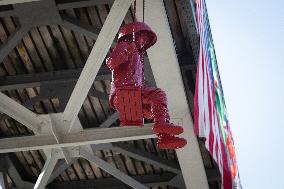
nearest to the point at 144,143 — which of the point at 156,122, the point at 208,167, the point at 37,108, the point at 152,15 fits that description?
the point at 208,167

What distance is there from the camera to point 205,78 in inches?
208

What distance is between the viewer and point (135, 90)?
4160 millimetres

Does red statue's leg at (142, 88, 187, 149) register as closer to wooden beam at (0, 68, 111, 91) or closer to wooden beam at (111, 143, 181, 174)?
wooden beam at (0, 68, 111, 91)

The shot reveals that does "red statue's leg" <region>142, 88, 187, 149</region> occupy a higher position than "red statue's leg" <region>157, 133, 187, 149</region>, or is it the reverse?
"red statue's leg" <region>142, 88, 187, 149</region>

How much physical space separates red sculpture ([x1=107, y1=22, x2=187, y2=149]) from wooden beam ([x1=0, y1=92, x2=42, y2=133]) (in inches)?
109

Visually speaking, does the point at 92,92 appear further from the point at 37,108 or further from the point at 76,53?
the point at 37,108

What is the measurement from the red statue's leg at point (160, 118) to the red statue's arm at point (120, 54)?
0.36 m

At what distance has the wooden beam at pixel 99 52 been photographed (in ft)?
18.5

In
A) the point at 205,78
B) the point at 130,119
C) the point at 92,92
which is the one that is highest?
the point at 92,92

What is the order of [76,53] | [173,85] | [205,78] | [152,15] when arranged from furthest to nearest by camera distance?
[76,53], [173,85], [152,15], [205,78]

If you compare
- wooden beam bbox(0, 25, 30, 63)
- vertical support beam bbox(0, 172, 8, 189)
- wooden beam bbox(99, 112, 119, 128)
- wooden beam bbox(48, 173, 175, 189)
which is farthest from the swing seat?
vertical support beam bbox(0, 172, 8, 189)

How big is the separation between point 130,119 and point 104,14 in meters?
3.55

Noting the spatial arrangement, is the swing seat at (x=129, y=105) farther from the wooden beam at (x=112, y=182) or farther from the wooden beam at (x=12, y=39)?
the wooden beam at (x=112, y=182)

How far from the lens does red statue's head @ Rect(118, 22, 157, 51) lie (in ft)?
14.3
